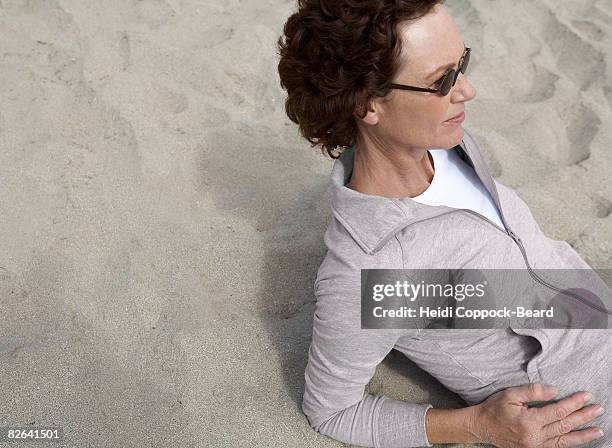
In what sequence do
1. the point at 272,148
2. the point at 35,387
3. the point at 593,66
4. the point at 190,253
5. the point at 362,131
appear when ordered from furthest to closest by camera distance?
the point at 593,66, the point at 272,148, the point at 190,253, the point at 35,387, the point at 362,131

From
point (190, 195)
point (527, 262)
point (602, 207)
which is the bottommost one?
point (190, 195)

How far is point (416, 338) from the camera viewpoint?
1851 millimetres

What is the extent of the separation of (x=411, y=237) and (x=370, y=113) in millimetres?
348

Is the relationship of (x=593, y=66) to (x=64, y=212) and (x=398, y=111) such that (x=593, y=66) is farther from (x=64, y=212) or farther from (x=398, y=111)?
(x=64, y=212)

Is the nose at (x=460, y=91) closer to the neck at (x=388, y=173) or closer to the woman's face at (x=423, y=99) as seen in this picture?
the woman's face at (x=423, y=99)

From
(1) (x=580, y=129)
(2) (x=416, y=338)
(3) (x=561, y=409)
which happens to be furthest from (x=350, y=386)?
(1) (x=580, y=129)

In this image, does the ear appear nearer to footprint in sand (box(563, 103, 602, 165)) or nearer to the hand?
the hand

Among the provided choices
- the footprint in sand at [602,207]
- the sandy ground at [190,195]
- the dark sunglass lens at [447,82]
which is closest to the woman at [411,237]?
the dark sunglass lens at [447,82]

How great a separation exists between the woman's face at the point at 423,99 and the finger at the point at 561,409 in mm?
743

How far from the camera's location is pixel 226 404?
202 centimetres

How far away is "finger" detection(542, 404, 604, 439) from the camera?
176cm

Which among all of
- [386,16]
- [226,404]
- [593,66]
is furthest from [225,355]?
[593,66]

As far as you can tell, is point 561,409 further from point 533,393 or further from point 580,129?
point 580,129

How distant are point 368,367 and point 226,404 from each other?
1.77 ft
